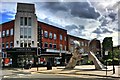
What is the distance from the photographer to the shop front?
5316 centimetres

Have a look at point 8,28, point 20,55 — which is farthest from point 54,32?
point 20,55

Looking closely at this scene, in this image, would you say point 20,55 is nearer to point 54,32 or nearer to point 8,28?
point 8,28

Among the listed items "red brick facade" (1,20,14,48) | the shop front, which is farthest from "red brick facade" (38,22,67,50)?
"red brick facade" (1,20,14,48)

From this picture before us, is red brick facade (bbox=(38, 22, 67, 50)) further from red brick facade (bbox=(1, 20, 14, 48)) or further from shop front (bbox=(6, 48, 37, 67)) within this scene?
red brick facade (bbox=(1, 20, 14, 48))

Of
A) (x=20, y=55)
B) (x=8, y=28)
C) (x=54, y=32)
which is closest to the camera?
(x=20, y=55)

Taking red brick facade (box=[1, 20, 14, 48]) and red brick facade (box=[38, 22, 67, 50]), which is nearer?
red brick facade (box=[1, 20, 14, 48])

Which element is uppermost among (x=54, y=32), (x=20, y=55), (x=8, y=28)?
(x=8, y=28)

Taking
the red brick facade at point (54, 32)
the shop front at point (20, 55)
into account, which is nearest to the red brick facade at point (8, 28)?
the shop front at point (20, 55)

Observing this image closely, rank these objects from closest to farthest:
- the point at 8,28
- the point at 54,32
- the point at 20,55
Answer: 1. the point at 20,55
2. the point at 8,28
3. the point at 54,32

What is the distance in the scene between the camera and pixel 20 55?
56562mm

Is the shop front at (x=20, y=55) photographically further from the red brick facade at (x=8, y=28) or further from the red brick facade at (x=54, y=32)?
the red brick facade at (x=54, y=32)

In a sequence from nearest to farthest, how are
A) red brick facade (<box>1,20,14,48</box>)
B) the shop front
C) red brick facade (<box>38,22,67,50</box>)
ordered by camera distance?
the shop front
red brick facade (<box>1,20,14,48</box>)
red brick facade (<box>38,22,67,50</box>)

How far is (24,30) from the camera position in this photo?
5684 centimetres

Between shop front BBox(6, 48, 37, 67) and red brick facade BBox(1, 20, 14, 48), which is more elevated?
red brick facade BBox(1, 20, 14, 48)
